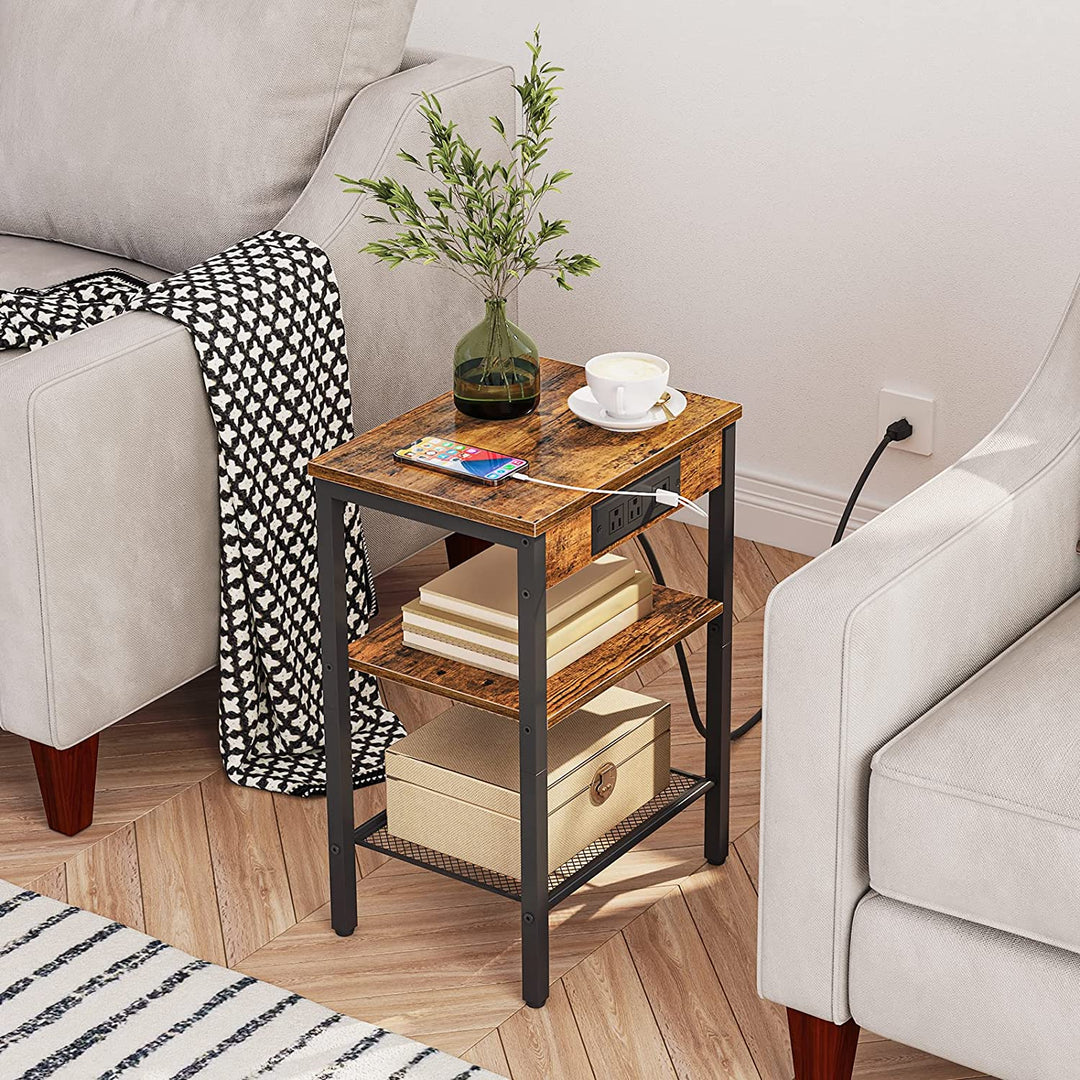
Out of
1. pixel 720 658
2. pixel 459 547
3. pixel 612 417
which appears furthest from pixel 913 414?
pixel 612 417

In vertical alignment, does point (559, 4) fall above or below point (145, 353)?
above

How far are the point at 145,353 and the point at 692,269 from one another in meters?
1.07

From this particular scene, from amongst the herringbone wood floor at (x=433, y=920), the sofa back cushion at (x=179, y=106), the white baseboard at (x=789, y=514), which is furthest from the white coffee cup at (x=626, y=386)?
the white baseboard at (x=789, y=514)

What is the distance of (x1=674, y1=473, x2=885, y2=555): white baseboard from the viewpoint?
2.72 metres

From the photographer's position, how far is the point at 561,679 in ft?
5.64

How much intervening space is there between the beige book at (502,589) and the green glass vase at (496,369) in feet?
0.49

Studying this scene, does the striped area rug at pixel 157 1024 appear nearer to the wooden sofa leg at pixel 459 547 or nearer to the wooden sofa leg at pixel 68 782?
the wooden sofa leg at pixel 68 782

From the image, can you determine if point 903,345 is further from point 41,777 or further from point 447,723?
point 41,777

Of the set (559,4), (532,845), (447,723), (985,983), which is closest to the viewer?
(985,983)

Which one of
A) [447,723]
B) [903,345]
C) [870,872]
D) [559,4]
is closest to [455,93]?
[559,4]

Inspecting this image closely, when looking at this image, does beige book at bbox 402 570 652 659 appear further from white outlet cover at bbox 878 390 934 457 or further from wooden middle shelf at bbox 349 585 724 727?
white outlet cover at bbox 878 390 934 457

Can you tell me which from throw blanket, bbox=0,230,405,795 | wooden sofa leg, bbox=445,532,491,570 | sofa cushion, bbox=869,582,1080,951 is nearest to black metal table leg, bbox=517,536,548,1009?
sofa cushion, bbox=869,582,1080,951

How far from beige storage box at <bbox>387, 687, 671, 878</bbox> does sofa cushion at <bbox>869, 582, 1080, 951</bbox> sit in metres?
0.40

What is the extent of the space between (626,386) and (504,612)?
0.26 m
